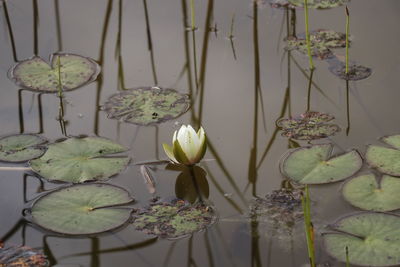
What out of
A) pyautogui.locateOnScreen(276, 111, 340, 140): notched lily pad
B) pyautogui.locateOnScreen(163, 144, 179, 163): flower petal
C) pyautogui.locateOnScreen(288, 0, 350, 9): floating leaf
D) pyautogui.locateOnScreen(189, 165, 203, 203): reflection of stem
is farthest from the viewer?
pyautogui.locateOnScreen(288, 0, 350, 9): floating leaf

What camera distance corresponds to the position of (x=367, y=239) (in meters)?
2.58

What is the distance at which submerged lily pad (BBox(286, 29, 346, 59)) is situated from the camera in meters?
3.81

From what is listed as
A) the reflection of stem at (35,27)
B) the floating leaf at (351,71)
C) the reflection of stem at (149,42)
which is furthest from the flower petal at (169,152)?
the reflection of stem at (35,27)

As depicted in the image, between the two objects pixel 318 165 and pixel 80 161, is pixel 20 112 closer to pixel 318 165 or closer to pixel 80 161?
pixel 80 161

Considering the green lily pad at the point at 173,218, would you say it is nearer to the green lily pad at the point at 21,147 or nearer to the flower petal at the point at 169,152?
the flower petal at the point at 169,152

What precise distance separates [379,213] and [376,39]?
1.46 m

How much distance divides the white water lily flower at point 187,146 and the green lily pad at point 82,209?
0.27 meters

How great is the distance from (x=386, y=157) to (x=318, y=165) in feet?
0.98

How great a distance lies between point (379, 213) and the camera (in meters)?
2.71

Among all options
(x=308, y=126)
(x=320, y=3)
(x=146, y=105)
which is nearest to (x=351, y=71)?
(x=308, y=126)

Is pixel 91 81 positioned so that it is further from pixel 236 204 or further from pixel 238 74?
pixel 236 204

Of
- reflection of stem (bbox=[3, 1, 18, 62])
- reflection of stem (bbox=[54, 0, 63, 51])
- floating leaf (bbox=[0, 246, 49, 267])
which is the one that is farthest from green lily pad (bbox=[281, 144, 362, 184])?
reflection of stem (bbox=[3, 1, 18, 62])

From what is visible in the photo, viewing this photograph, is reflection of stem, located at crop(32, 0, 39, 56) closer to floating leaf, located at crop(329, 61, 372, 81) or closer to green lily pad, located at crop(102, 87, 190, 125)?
green lily pad, located at crop(102, 87, 190, 125)

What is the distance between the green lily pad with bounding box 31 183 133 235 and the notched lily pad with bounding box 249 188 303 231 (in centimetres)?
51
